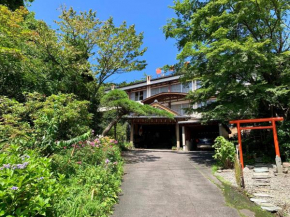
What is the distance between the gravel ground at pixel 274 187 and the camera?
5.87 metres

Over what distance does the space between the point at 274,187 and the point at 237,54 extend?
6.04 metres

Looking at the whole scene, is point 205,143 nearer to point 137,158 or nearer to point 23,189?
point 137,158

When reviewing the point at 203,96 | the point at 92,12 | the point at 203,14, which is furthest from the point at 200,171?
the point at 92,12

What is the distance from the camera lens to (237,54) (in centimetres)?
911

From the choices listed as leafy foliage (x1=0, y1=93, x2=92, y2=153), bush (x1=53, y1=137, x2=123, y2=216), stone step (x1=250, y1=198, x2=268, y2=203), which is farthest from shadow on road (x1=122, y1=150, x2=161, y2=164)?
stone step (x1=250, y1=198, x2=268, y2=203)

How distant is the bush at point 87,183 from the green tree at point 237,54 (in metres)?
6.82

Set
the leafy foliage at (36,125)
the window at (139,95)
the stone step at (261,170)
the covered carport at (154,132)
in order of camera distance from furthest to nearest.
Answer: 1. the window at (139,95)
2. the covered carport at (154,132)
3. the stone step at (261,170)
4. the leafy foliage at (36,125)

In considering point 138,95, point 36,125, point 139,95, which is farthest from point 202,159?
point 138,95

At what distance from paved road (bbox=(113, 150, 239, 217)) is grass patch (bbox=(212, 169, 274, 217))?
0.22 m

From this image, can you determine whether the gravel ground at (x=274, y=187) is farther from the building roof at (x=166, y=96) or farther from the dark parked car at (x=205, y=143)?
the building roof at (x=166, y=96)

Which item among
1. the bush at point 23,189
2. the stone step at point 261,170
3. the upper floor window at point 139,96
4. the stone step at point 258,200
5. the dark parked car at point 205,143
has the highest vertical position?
the upper floor window at point 139,96

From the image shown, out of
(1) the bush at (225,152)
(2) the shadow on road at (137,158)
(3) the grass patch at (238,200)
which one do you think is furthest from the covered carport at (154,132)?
(3) the grass patch at (238,200)

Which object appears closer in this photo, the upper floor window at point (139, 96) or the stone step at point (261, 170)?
the stone step at point (261, 170)

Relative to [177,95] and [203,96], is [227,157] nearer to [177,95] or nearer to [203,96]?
[203,96]
